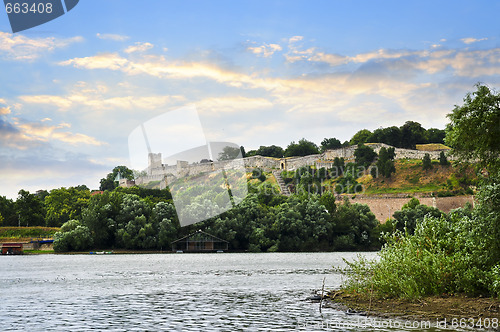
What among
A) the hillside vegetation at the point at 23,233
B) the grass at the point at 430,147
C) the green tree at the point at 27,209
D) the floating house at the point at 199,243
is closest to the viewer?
the floating house at the point at 199,243

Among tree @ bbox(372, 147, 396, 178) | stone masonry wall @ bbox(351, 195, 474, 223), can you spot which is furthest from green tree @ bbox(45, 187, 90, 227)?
tree @ bbox(372, 147, 396, 178)

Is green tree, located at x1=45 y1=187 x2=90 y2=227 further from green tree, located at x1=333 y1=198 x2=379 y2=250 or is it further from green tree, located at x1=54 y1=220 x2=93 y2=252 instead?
green tree, located at x1=333 y1=198 x2=379 y2=250

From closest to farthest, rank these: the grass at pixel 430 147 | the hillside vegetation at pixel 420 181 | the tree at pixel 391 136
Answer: the hillside vegetation at pixel 420 181, the grass at pixel 430 147, the tree at pixel 391 136

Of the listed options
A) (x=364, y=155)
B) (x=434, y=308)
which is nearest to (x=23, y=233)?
(x=364, y=155)

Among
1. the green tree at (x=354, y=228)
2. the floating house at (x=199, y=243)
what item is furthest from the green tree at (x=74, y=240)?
the green tree at (x=354, y=228)

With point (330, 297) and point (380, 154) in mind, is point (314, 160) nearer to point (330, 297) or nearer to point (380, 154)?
point (380, 154)

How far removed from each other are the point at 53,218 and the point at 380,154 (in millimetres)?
97089

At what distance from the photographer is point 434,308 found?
21.2 meters

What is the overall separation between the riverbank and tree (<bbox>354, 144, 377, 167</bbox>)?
494ft

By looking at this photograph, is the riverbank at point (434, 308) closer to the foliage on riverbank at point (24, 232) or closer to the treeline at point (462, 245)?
the treeline at point (462, 245)

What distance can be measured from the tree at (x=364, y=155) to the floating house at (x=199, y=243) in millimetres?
91069

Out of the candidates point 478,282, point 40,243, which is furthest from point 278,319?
point 40,243

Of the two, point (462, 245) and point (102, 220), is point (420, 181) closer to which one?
point (102, 220)

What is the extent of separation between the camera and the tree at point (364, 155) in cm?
17175
